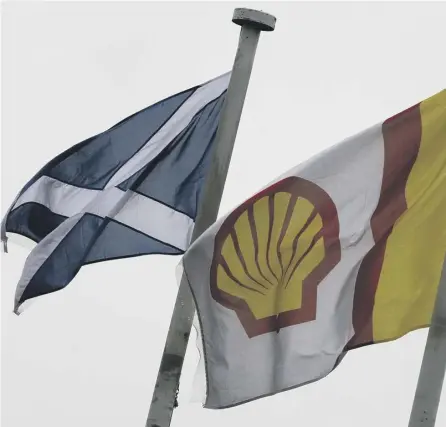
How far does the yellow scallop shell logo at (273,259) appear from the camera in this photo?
38.6 ft

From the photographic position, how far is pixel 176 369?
13102 mm

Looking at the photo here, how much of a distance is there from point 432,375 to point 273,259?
181 centimetres

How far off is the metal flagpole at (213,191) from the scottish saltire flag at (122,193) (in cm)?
33

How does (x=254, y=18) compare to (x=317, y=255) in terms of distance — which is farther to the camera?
(x=254, y=18)

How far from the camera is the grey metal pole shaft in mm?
10734

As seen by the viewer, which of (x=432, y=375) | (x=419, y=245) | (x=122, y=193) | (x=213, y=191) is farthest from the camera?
(x=122, y=193)

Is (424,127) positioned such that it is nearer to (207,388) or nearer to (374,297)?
(374,297)

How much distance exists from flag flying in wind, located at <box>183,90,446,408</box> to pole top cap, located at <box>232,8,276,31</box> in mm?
2112

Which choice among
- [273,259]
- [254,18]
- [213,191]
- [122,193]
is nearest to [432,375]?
[273,259]

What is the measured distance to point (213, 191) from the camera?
43.9ft

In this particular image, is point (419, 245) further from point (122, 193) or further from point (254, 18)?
point (122, 193)

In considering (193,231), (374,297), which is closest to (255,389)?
(374,297)

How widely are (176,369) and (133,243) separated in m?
1.50

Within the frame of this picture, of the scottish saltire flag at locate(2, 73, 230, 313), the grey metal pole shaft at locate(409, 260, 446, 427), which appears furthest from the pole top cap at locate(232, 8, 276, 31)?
the grey metal pole shaft at locate(409, 260, 446, 427)
